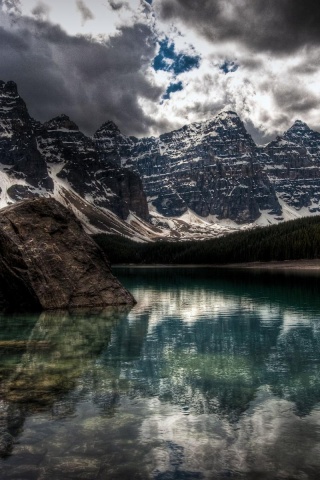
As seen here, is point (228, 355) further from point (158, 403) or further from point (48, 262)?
point (48, 262)

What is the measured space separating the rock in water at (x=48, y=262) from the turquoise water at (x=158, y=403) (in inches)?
332

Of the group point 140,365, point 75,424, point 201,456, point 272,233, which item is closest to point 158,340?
point 140,365

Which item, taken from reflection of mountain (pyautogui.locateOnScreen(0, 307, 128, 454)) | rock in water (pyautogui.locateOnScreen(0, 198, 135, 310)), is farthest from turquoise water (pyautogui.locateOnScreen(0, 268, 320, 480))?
rock in water (pyautogui.locateOnScreen(0, 198, 135, 310))

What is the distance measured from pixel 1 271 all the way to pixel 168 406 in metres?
29.4

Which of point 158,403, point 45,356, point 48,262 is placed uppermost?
point 48,262

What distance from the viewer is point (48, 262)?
4044cm

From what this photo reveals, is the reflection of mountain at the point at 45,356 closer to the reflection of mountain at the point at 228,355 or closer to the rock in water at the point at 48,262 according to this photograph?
the reflection of mountain at the point at 228,355

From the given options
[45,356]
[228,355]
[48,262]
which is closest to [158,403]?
[228,355]

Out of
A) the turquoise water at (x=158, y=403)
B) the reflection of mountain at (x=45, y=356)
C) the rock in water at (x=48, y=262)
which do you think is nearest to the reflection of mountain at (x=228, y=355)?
the turquoise water at (x=158, y=403)

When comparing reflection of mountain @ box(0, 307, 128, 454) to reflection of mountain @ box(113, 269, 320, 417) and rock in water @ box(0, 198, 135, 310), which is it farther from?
rock in water @ box(0, 198, 135, 310)

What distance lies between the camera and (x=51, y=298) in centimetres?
4075

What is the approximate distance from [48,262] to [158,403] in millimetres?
26402

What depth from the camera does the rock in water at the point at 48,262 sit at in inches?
1583

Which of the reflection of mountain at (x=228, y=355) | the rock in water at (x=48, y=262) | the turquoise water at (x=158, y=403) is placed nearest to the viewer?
the turquoise water at (x=158, y=403)
